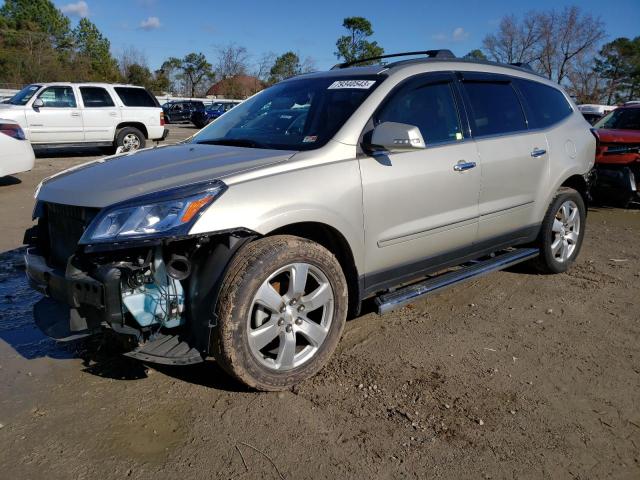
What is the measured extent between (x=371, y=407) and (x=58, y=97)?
528 inches

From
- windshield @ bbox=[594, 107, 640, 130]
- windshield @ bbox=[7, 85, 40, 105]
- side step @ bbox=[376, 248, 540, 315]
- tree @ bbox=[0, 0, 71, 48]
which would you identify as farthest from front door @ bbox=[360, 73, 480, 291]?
tree @ bbox=[0, 0, 71, 48]

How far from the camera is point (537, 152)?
457 centimetres

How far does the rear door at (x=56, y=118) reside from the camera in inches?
518

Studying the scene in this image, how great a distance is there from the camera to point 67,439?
104 inches

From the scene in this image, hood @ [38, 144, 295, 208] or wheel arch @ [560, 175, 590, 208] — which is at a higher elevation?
hood @ [38, 144, 295, 208]

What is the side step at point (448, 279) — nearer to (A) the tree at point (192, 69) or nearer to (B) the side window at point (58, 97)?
(B) the side window at point (58, 97)

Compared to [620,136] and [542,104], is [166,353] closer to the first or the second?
[542,104]

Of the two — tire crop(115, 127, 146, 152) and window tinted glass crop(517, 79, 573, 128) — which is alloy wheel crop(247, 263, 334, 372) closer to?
window tinted glass crop(517, 79, 573, 128)

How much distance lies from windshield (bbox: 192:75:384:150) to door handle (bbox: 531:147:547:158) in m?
1.66

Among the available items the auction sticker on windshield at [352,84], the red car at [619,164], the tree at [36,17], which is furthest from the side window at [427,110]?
the tree at [36,17]

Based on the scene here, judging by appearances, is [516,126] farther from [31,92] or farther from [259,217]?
[31,92]

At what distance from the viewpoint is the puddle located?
359 cm

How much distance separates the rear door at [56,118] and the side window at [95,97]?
0.26m

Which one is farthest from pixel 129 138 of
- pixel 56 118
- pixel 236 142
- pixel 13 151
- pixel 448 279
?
pixel 448 279
